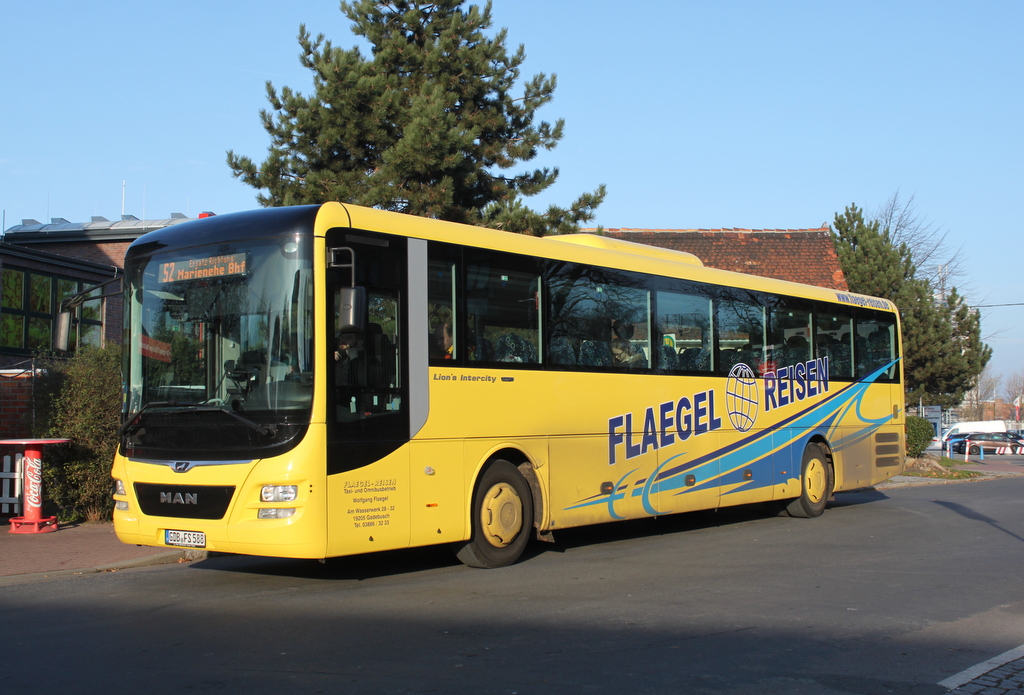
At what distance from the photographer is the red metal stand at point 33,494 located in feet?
41.1

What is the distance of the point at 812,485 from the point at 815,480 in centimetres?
13

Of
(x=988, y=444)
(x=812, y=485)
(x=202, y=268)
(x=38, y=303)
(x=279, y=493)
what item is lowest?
(x=988, y=444)

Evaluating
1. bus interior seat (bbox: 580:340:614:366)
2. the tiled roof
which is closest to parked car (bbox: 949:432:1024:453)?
the tiled roof

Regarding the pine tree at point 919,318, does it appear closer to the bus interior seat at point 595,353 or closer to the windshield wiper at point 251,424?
the bus interior seat at point 595,353

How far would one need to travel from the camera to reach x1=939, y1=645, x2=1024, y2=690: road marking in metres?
5.67

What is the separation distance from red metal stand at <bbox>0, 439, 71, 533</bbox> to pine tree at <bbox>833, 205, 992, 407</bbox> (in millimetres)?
25365

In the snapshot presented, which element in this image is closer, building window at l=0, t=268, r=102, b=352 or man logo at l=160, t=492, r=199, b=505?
man logo at l=160, t=492, r=199, b=505

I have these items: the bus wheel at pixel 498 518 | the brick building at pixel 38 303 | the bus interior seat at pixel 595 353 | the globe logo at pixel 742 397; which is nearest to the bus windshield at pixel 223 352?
the bus wheel at pixel 498 518

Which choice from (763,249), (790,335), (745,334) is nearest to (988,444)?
(763,249)

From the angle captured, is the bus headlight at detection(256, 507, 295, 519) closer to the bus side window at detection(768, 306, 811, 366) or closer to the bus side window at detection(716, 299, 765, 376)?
the bus side window at detection(716, 299, 765, 376)

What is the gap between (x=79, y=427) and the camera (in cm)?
1343

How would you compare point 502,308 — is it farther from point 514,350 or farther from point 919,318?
point 919,318

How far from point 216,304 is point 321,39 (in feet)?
42.4

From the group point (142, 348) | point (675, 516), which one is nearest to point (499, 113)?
point (675, 516)
